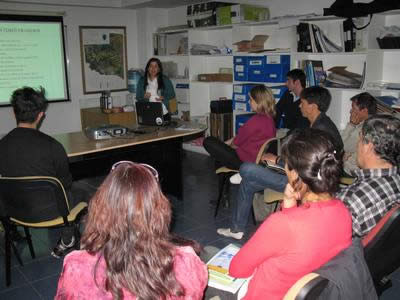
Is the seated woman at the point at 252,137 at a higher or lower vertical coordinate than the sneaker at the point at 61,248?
higher

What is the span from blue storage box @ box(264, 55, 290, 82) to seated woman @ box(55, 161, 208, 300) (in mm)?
3977

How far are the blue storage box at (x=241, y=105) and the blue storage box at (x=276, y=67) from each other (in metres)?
0.45

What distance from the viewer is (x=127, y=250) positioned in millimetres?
1129

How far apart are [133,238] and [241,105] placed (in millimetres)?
4457

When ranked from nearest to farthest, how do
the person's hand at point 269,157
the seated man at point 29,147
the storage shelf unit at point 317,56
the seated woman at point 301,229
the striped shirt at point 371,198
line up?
the seated woman at point 301,229
the striped shirt at point 371,198
the seated man at point 29,147
the person's hand at point 269,157
the storage shelf unit at point 317,56

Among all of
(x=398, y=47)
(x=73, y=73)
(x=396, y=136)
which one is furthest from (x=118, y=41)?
(x=396, y=136)

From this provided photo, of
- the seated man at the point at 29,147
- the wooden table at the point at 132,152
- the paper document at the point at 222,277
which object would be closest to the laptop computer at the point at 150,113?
the wooden table at the point at 132,152

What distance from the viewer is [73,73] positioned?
240 inches

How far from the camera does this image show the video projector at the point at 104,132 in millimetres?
3486

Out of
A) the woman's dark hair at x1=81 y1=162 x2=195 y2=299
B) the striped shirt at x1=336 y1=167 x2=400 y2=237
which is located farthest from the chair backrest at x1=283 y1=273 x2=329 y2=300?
the striped shirt at x1=336 y1=167 x2=400 y2=237

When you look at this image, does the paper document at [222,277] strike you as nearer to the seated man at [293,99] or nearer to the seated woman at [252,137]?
the seated woman at [252,137]

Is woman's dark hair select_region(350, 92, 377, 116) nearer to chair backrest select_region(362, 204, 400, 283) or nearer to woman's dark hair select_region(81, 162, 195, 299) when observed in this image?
chair backrest select_region(362, 204, 400, 283)

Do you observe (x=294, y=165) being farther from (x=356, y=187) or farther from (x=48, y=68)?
(x=48, y=68)

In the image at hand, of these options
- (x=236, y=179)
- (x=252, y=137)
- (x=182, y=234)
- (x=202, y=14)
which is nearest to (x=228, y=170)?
(x=236, y=179)
